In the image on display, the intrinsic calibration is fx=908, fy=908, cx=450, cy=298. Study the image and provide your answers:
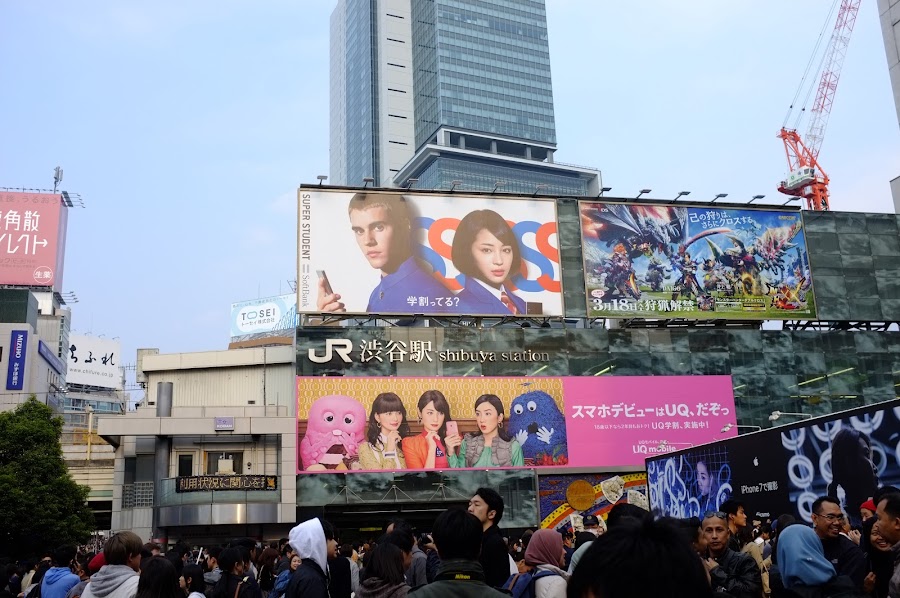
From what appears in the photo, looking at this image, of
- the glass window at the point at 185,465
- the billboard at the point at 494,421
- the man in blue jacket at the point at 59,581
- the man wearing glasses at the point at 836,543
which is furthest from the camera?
the glass window at the point at 185,465

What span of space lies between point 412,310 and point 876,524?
3032 cm

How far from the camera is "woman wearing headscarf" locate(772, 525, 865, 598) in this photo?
6.00 m

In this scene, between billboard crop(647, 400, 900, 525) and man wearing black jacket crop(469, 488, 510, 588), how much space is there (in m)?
8.99

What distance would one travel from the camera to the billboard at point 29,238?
60.2m

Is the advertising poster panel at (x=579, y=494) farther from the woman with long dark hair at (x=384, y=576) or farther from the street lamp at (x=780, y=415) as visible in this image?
the woman with long dark hair at (x=384, y=576)

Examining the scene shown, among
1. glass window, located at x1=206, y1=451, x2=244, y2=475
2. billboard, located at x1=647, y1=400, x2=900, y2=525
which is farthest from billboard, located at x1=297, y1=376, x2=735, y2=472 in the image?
billboard, located at x1=647, y1=400, x2=900, y2=525

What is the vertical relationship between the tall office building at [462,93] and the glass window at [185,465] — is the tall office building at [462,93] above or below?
above

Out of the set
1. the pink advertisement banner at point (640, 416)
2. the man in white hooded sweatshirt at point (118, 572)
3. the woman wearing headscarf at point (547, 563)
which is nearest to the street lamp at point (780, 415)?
the pink advertisement banner at point (640, 416)

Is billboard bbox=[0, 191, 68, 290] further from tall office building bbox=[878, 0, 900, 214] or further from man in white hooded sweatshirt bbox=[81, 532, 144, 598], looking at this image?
man in white hooded sweatshirt bbox=[81, 532, 144, 598]

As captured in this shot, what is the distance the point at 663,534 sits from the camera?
95.9 inches

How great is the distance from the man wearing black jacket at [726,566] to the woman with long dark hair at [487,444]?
91.6ft

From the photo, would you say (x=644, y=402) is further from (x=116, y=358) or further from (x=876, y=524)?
(x=116, y=358)

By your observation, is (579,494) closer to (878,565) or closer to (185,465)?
(185,465)

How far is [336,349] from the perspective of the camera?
35750 millimetres
